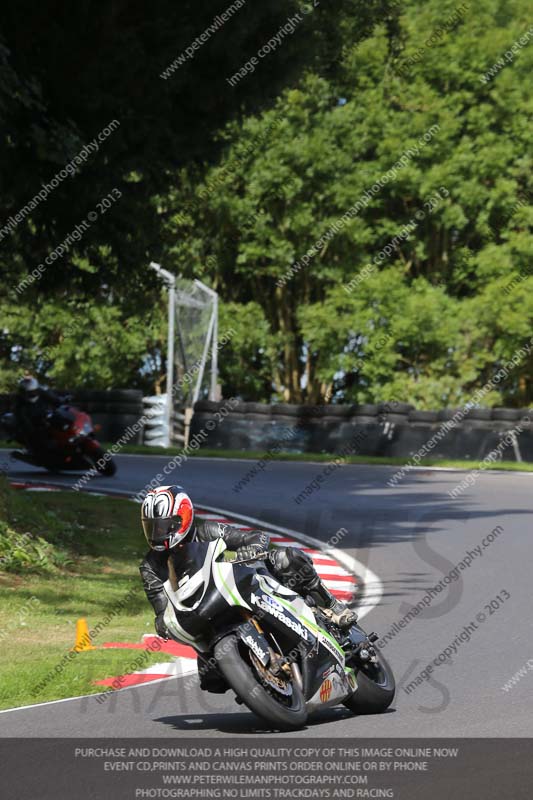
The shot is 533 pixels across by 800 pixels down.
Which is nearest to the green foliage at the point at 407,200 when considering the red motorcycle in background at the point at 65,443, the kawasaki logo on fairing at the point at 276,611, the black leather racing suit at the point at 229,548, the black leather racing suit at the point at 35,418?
the black leather racing suit at the point at 35,418

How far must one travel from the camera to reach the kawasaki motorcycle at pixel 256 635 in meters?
6.90

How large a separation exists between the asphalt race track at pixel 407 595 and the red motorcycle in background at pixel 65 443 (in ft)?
1.13

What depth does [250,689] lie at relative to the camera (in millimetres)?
6777

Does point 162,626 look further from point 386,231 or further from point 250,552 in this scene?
point 386,231

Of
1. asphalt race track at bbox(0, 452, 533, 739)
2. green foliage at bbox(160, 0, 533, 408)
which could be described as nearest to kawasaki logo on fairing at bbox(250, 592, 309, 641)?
asphalt race track at bbox(0, 452, 533, 739)

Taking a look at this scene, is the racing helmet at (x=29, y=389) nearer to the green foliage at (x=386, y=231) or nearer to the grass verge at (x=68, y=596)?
the grass verge at (x=68, y=596)

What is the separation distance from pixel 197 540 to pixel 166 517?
464mm

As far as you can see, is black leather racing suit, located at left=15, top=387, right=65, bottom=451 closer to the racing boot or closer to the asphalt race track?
the asphalt race track

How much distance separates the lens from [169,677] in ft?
29.2

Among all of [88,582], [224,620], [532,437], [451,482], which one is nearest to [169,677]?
[224,620]

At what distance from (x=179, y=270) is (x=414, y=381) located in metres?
22.2

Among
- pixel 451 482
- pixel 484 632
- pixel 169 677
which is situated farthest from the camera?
pixel 451 482
